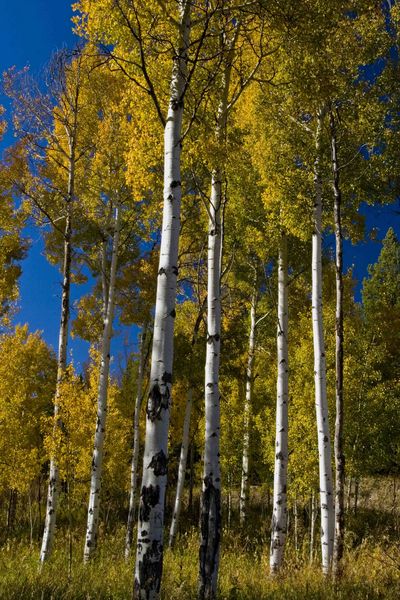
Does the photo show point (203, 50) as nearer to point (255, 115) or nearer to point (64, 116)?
point (255, 115)

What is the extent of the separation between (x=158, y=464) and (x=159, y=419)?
37 cm

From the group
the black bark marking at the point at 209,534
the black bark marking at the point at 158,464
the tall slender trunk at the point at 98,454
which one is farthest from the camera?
the tall slender trunk at the point at 98,454

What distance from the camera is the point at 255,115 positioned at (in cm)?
1045

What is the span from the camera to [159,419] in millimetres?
4305

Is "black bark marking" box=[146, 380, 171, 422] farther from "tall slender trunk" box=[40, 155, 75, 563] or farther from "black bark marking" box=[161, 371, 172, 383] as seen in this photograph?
"tall slender trunk" box=[40, 155, 75, 563]

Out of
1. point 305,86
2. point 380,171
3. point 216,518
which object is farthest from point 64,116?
point 216,518

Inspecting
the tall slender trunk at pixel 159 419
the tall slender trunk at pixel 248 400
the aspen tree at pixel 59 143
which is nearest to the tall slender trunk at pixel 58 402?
the aspen tree at pixel 59 143

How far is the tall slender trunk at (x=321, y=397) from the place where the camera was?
8578 millimetres

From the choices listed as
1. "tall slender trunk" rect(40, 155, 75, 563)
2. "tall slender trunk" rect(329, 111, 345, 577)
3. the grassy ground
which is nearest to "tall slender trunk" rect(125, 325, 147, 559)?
"tall slender trunk" rect(40, 155, 75, 563)

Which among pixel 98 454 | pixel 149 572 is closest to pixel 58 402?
pixel 98 454

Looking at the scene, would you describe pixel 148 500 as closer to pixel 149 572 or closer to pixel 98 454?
pixel 149 572

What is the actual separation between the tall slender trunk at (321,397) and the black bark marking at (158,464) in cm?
502

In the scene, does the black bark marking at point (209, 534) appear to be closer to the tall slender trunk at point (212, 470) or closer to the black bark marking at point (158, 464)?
the tall slender trunk at point (212, 470)

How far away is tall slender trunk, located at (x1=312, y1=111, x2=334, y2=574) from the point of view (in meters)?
8.58
